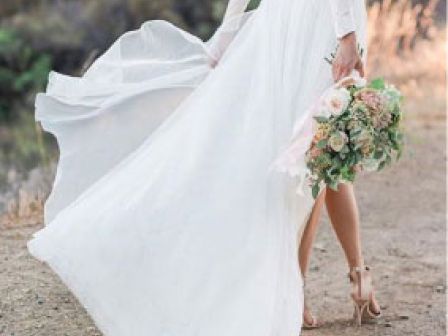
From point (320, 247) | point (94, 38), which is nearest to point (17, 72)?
point (94, 38)

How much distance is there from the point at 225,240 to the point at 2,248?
188 centimetres

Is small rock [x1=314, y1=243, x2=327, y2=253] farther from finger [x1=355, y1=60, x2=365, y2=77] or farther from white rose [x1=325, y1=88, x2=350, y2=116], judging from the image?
white rose [x1=325, y1=88, x2=350, y2=116]

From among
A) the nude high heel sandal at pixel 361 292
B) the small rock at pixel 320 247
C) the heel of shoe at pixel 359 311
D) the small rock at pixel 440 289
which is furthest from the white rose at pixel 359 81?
the small rock at pixel 320 247

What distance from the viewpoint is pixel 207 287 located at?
11.8 feet

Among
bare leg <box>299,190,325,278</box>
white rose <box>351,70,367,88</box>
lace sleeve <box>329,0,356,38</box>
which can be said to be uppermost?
lace sleeve <box>329,0,356,38</box>

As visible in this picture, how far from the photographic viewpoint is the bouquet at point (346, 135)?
3613mm

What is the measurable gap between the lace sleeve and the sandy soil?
1.24 meters

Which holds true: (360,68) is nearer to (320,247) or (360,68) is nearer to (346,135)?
(346,135)

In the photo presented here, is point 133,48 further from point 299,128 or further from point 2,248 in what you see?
point 2,248

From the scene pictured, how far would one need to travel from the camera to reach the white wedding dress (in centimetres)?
361

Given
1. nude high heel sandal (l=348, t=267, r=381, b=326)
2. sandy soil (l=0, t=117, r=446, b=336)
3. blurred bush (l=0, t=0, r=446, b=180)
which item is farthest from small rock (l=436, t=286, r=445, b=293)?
blurred bush (l=0, t=0, r=446, b=180)

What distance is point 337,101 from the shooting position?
3615 millimetres

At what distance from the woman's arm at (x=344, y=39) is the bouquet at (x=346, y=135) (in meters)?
0.07

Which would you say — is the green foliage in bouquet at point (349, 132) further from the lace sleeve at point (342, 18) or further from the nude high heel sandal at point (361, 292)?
the nude high heel sandal at point (361, 292)
